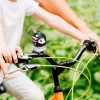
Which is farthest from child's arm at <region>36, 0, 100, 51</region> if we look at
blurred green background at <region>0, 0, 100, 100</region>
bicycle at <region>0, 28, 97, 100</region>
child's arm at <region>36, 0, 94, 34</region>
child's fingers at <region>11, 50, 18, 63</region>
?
blurred green background at <region>0, 0, 100, 100</region>

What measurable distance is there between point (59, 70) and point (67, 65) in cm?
4

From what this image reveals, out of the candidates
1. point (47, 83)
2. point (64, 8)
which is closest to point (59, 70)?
point (64, 8)

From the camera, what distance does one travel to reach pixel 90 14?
3.95 meters

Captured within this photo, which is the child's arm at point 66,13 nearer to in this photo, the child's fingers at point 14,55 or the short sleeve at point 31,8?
the short sleeve at point 31,8

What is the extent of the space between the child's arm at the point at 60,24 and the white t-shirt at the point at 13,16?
2.0 inches

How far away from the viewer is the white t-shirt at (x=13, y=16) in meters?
2.11

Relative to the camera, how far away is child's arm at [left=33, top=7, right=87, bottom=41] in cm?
206

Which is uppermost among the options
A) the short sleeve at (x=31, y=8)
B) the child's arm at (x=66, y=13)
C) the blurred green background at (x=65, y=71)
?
the short sleeve at (x=31, y=8)

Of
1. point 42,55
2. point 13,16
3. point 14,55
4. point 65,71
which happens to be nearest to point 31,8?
point 13,16

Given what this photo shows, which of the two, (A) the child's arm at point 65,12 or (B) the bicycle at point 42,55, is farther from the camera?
(A) the child's arm at point 65,12

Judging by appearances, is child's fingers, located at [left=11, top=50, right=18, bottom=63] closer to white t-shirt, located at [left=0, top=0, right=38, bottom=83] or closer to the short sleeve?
white t-shirt, located at [left=0, top=0, right=38, bottom=83]

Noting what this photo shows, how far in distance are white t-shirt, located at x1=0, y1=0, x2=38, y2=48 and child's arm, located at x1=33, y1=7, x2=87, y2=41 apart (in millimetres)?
51

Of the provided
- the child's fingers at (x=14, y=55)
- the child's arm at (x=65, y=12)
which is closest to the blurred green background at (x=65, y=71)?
the child's arm at (x=65, y=12)

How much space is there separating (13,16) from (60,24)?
0.22 metres
